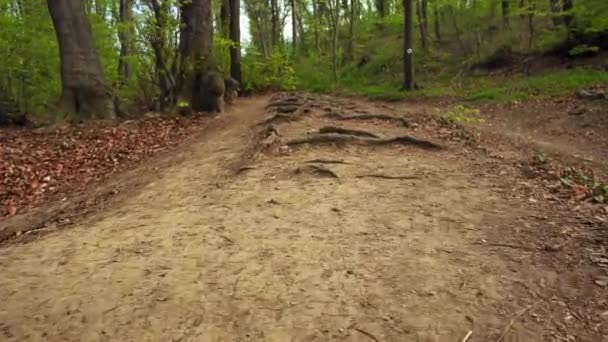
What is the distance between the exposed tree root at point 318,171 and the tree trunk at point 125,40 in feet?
23.9

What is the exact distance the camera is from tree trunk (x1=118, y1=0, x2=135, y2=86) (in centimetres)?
1274

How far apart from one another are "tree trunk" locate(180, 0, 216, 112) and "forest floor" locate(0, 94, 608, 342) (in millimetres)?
5312

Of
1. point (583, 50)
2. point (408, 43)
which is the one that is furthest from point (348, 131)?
point (583, 50)

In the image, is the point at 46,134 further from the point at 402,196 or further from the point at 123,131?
the point at 402,196

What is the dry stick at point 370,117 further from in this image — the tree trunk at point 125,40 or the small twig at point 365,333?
the small twig at point 365,333

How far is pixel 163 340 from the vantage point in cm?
271

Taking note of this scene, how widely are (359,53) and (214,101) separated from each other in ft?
53.1

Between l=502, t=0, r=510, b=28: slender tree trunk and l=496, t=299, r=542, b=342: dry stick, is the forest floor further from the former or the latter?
l=502, t=0, r=510, b=28: slender tree trunk

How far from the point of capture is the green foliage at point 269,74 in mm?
20141

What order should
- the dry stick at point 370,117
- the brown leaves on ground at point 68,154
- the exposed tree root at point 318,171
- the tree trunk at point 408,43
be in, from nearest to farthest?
the exposed tree root at point 318,171 < the brown leaves on ground at point 68,154 < the dry stick at point 370,117 < the tree trunk at point 408,43

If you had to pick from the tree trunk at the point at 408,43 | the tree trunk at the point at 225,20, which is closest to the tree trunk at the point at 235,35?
the tree trunk at the point at 225,20

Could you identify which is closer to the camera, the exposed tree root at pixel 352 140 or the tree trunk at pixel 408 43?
the exposed tree root at pixel 352 140

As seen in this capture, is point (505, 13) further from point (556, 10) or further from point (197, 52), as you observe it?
point (197, 52)

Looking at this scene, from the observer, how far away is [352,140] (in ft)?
22.6
